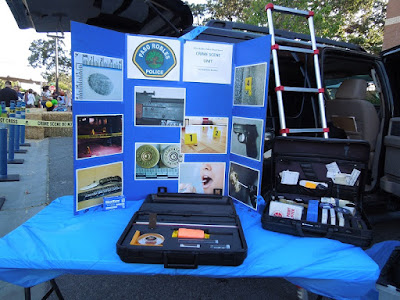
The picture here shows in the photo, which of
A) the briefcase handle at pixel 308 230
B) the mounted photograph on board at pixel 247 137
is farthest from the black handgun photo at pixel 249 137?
the briefcase handle at pixel 308 230

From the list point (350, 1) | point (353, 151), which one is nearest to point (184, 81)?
point (353, 151)

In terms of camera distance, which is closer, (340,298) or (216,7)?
(340,298)

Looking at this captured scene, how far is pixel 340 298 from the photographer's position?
1.51 metres

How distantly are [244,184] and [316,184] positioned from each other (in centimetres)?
52

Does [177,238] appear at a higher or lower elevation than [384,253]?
higher

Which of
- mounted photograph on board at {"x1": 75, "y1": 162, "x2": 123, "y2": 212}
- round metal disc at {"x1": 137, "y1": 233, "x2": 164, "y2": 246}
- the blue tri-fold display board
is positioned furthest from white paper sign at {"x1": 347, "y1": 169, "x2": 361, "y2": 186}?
mounted photograph on board at {"x1": 75, "y1": 162, "x2": 123, "y2": 212}

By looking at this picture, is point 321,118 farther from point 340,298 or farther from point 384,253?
point 340,298

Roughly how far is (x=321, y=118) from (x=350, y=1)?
51.6 feet

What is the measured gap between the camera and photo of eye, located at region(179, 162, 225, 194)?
2.25 m

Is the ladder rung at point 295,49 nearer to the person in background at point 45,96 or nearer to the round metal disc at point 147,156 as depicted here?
the round metal disc at point 147,156

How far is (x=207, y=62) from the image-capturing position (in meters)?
2.15

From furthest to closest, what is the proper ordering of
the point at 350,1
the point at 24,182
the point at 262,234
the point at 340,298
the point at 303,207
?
the point at 350,1, the point at 24,182, the point at 303,207, the point at 262,234, the point at 340,298

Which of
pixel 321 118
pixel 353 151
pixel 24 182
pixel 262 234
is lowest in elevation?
pixel 24 182

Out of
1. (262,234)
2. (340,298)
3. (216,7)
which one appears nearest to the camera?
(340,298)
